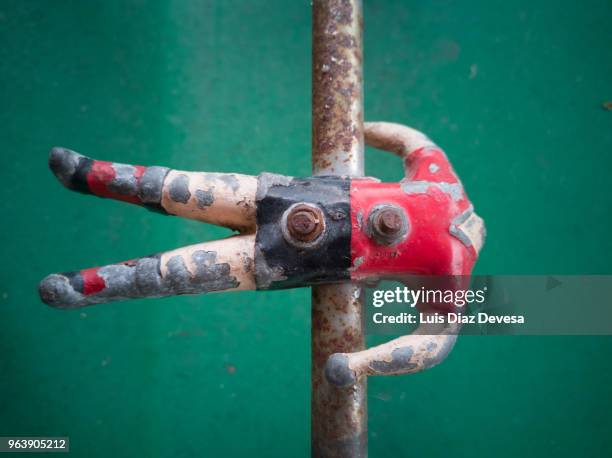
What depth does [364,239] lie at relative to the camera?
76 centimetres

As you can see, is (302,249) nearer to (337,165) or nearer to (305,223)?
(305,223)

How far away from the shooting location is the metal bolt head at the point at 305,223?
736mm

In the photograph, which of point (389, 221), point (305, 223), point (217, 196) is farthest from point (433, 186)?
point (217, 196)

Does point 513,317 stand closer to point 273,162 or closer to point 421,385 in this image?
point 421,385

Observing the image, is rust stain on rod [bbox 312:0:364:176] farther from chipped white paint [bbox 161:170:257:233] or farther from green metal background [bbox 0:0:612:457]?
green metal background [bbox 0:0:612:457]

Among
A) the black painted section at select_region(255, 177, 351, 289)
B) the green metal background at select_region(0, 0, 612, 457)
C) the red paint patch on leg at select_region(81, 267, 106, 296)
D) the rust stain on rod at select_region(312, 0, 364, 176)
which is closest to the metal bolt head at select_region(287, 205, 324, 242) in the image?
the black painted section at select_region(255, 177, 351, 289)

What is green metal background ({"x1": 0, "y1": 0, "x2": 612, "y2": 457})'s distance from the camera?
1.20 meters

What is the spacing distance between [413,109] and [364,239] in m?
0.73

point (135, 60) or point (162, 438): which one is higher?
point (135, 60)

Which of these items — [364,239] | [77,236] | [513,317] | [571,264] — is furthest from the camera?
[571,264]

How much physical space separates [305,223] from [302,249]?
4cm

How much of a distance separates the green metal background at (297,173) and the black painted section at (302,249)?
55 cm

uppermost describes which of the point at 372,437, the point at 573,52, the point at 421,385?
the point at 573,52

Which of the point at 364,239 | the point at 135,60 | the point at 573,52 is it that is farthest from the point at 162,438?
the point at 573,52
